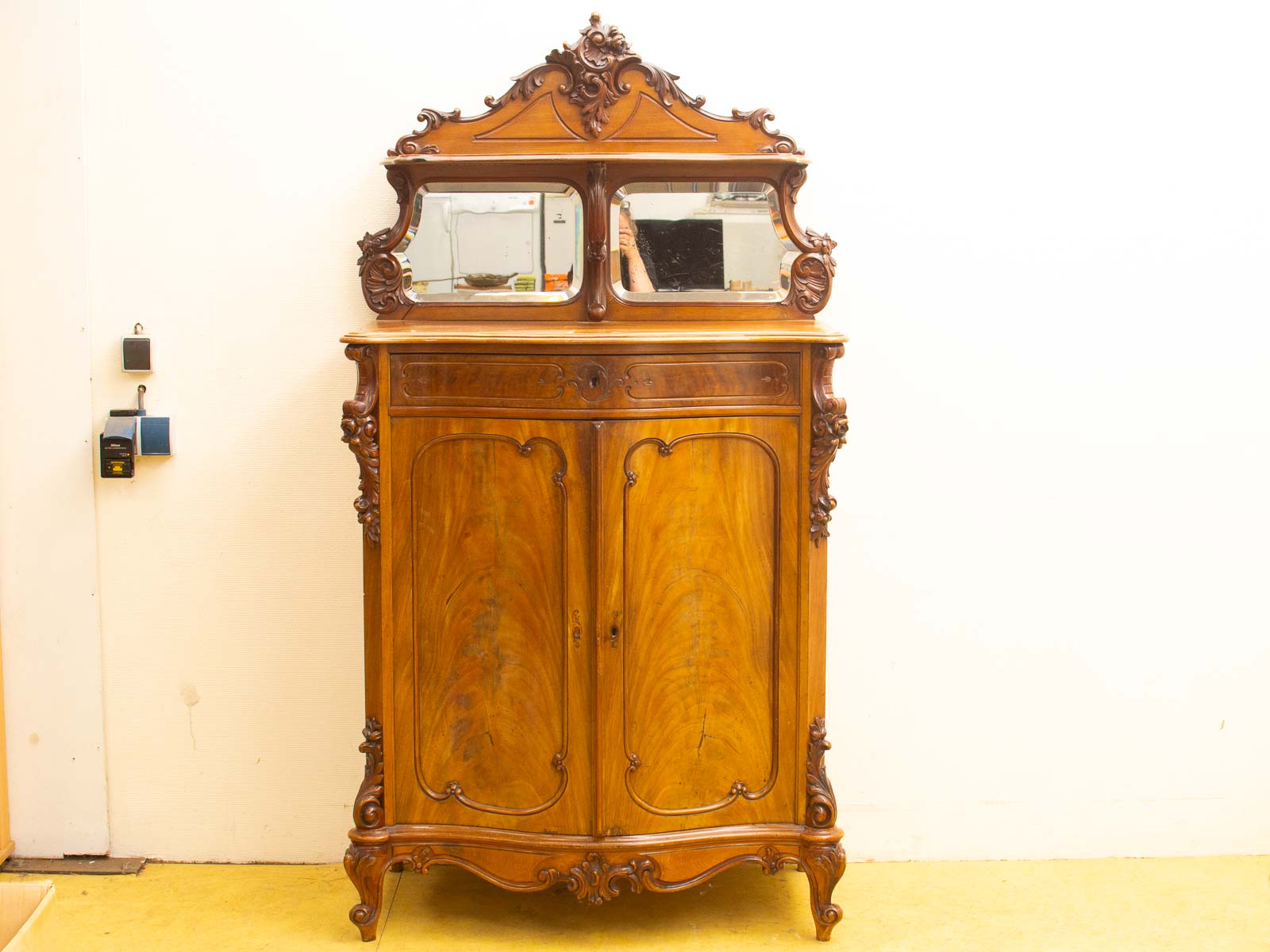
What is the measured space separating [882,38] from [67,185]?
1.98 meters

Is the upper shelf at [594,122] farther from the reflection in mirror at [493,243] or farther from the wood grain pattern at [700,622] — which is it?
the wood grain pattern at [700,622]

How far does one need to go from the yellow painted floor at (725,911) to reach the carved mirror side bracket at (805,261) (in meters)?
1.41

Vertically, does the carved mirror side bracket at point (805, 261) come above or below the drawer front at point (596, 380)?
above

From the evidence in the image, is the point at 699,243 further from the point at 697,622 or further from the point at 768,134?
the point at 697,622

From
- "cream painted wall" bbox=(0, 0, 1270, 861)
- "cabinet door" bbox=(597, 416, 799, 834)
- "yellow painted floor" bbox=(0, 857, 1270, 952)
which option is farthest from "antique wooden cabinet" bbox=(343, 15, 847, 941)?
"cream painted wall" bbox=(0, 0, 1270, 861)

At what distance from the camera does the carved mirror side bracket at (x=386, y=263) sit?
9.29ft

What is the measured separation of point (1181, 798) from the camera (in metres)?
3.16

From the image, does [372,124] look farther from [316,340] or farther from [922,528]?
[922,528]

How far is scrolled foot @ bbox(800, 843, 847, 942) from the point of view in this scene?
268 centimetres

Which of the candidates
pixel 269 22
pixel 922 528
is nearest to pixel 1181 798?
pixel 922 528

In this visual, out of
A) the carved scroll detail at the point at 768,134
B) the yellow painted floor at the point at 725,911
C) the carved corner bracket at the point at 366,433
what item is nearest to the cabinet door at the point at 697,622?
the yellow painted floor at the point at 725,911

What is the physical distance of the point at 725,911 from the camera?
2.86 m

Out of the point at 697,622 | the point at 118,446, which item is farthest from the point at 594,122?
the point at 118,446

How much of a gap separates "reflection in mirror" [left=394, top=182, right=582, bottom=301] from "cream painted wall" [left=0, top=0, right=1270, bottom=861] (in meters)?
0.18
